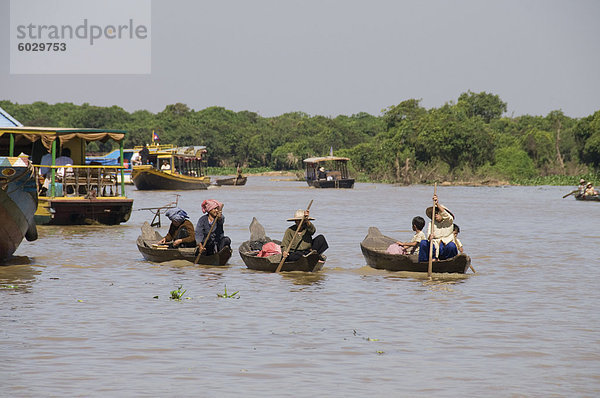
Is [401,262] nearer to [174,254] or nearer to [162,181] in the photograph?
Answer: [174,254]

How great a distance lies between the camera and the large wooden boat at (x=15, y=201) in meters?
15.5

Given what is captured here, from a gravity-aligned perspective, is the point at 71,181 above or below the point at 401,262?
above

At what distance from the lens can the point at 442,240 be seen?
51.1 ft

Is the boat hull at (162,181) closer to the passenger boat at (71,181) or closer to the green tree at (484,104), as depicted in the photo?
the passenger boat at (71,181)

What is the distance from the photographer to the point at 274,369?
29.6 ft

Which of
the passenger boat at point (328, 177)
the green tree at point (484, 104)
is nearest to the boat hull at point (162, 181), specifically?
the passenger boat at point (328, 177)

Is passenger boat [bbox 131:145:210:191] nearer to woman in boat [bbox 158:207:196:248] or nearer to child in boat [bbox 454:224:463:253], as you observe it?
woman in boat [bbox 158:207:196:248]

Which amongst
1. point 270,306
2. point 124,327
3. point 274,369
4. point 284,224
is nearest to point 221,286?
point 270,306

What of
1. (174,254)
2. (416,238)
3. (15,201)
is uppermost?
(15,201)

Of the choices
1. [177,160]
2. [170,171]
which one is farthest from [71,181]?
[177,160]

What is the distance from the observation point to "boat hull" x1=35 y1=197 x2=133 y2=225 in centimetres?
2539

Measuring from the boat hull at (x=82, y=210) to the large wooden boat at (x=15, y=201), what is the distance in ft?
27.1

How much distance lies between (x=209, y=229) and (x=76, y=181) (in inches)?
400

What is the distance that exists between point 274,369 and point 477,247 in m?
15.5
